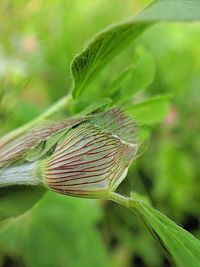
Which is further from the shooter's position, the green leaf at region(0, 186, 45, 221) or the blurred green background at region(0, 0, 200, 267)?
the blurred green background at region(0, 0, 200, 267)

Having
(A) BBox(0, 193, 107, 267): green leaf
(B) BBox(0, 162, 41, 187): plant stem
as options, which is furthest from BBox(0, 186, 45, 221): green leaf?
(A) BBox(0, 193, 107, 267): green leaf

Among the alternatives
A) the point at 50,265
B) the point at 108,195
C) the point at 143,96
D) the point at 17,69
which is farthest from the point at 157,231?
the point at 143,96

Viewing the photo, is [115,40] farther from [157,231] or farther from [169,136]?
[169,136]

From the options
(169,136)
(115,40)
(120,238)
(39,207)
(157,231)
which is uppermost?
(115,40)

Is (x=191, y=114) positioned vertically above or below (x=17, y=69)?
below

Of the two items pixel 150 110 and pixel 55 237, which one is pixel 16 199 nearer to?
pixel 150 110

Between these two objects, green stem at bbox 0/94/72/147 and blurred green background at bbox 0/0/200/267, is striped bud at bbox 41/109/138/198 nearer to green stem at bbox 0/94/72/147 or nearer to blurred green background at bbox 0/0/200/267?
green stem at bbox 0/94/72/147

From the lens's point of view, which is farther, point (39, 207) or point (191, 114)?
point (191, 114)
